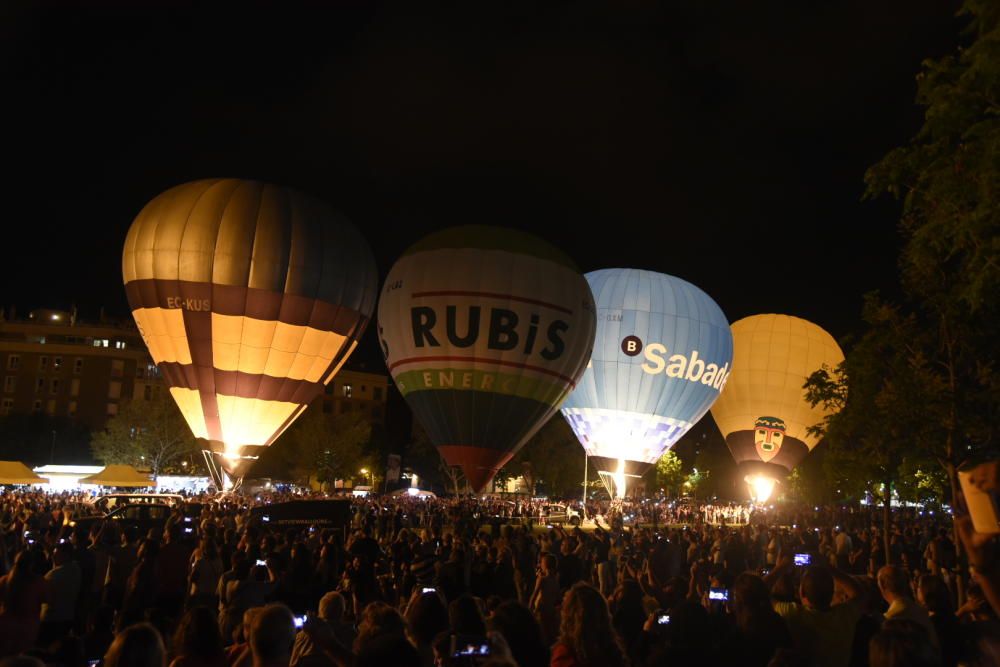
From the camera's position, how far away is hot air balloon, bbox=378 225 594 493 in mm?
24984

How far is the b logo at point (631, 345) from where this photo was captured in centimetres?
3419

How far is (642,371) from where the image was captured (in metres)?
34.1

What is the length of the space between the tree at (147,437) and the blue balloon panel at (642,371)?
45795mm

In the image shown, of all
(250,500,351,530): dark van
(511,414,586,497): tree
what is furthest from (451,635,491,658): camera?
(511,414,586,497): tree

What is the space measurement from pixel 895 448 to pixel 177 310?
72.1 feet

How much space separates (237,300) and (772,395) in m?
26.0

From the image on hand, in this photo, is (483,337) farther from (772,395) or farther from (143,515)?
(772,395)

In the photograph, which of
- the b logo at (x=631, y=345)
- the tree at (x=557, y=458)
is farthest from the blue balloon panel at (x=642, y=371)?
the tree at (x=557, y=458)

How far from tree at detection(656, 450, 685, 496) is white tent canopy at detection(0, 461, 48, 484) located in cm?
5543

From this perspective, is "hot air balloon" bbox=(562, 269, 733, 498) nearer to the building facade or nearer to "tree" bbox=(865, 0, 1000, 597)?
"tree" bbox=(865, 0, 1000, 597)

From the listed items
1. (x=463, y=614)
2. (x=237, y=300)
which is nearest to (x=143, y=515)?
(x=237, y=300)

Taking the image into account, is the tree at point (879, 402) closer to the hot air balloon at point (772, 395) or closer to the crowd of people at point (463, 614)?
the crowd of people at point (463, 614)

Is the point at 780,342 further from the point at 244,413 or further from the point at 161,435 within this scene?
the point at 161,435

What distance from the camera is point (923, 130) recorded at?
8.56 meters
